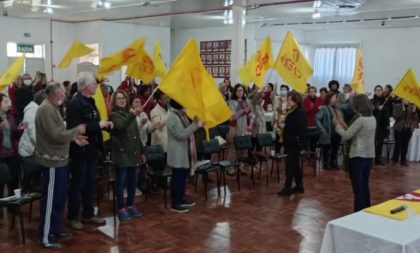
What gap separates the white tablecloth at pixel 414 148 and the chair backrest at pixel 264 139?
379 centimetres

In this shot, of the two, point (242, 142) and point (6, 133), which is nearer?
point (6, 133)

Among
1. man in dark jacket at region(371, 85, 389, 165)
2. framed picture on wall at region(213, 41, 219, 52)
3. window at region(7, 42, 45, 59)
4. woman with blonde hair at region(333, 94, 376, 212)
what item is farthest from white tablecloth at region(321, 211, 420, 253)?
window at region(7, 42, 45, 59)

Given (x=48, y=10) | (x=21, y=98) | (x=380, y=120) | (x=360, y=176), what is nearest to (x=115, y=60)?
(x=360, y=176)

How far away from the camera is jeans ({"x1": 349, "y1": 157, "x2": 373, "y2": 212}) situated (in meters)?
5.12

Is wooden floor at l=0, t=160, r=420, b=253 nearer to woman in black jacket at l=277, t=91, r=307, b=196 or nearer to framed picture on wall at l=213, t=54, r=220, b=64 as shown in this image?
woman in black jacket at l=277, t=91, r=307, b=196

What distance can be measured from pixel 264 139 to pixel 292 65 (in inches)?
51.8

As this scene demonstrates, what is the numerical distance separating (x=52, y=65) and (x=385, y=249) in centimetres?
1474

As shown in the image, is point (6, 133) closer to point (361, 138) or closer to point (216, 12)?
point (361, 138)

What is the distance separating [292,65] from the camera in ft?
24.3

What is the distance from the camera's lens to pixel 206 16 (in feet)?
44.6

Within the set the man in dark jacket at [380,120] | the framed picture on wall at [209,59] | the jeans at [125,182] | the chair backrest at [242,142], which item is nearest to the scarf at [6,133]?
the jeans at [125,182]

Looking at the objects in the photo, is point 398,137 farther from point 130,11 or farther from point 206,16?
point 130,11

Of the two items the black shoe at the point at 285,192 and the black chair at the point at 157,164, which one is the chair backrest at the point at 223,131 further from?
the black chair at the point at 157,164

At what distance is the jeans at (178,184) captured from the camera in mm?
5551
